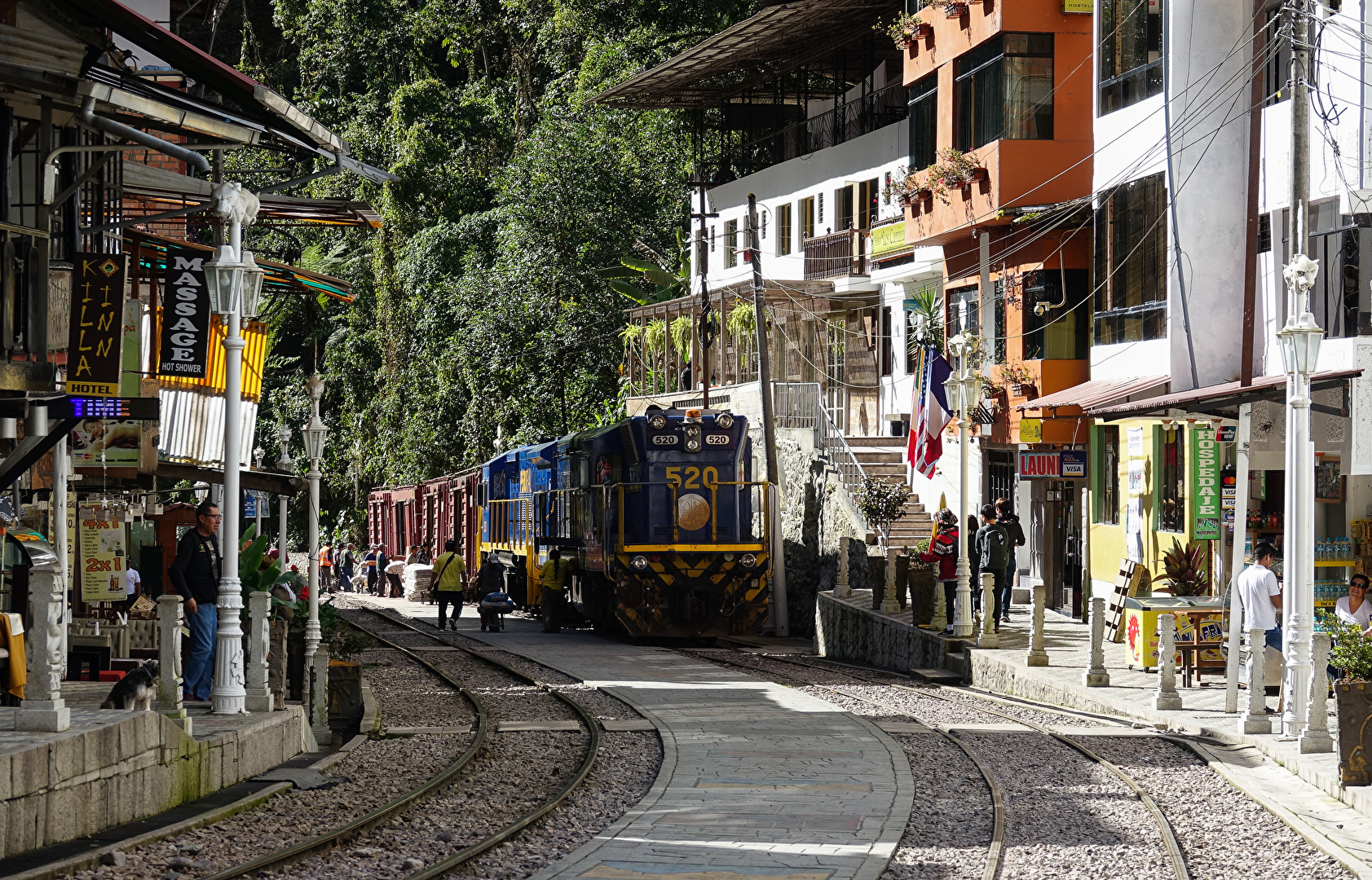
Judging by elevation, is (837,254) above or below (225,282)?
above

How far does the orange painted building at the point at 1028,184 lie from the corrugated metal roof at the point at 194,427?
1313 cm

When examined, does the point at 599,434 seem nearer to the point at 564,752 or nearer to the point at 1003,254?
the point at 1003,254

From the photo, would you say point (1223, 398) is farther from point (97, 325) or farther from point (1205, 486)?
point (97, 325)

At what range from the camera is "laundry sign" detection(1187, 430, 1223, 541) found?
62.4 ft

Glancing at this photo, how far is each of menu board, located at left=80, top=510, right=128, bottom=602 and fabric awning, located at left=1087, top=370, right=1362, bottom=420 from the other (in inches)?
459

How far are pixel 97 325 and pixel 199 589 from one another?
2.34m

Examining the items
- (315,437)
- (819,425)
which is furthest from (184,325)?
(819,425)

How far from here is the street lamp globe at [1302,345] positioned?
1443 centimetres

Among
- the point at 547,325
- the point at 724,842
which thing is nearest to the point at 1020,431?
the point at 724,842

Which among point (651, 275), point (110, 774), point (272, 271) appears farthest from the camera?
point (651, 275)

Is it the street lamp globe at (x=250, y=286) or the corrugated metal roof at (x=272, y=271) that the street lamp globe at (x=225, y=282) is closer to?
the street lamp globe at (x=250, y=286)

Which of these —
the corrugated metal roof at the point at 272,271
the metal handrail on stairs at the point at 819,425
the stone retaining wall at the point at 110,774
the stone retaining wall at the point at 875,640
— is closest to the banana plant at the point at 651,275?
the metal handrail on stairs at the point at 819,425

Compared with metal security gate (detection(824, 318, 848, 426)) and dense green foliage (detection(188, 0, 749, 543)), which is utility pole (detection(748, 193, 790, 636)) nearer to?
metal security gate (detection(824, 318, 848, 426))

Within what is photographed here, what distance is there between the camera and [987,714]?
58.3 ft
